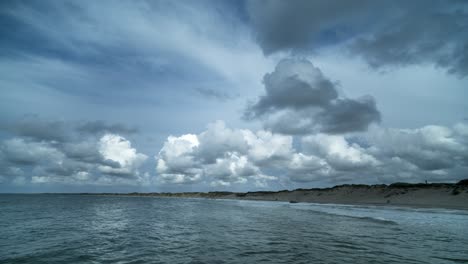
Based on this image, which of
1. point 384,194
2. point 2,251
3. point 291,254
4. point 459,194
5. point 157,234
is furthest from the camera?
point 384,194

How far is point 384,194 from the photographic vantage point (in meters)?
82.4

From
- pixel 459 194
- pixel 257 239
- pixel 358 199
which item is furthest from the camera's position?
pixel 358 199

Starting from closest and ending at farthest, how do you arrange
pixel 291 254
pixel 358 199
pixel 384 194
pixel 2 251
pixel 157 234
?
pixel 291 254
pixel 2 251
pixel 157 234
pixel 384 194
pixel 358 199

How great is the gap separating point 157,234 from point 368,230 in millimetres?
19827

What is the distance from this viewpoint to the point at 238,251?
18.3 meters

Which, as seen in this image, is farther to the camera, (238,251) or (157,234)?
(157,234)

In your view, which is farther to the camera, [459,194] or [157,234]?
[459,194]

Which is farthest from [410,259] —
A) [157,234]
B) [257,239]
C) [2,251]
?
[2,251]

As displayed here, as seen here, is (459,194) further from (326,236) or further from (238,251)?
(238,251)

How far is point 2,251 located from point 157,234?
36.6 feet

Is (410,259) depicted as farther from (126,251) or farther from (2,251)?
(2,251)

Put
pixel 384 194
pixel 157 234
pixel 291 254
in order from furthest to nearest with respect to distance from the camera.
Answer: pixel 384 194
pixel 157 234
pixel 291 254

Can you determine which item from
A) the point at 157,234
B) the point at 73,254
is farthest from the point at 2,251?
the point at 157,234

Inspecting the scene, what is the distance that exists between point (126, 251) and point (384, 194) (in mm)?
81420
